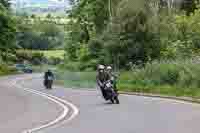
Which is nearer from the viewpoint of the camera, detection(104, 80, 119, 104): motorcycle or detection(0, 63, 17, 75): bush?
detection(104, 80, 119, 104): motorcycle

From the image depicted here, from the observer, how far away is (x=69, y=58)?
75875 mm

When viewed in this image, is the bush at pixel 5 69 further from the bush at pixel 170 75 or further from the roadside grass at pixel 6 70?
→ the bush at pixel 170 75

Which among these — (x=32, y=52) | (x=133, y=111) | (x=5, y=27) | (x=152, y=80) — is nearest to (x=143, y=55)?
(x=152, y=80)

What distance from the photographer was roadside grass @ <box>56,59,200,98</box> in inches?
1174

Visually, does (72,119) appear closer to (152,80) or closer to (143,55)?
(152,80)

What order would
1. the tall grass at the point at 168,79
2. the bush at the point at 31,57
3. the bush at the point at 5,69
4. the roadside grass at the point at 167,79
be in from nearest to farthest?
the roadside grass at the point at 167,79 < the tall grass at the point at 168,79 < the bush at the point at 5,69 < the bush at the point at 31,57

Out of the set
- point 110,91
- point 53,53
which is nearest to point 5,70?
point 53,53

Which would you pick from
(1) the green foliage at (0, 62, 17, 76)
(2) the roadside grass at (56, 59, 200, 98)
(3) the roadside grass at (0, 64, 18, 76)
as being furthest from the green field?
(2) the roadside grass at (56, 59, 200, 98)

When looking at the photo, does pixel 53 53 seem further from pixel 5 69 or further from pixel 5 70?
pixel 5 70

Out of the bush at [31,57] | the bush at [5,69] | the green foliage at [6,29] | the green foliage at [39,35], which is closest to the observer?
the bush at [5,69]

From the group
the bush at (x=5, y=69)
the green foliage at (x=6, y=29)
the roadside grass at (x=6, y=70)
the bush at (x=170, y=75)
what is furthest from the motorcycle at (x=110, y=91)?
the green foliage at (x=6, y=29)

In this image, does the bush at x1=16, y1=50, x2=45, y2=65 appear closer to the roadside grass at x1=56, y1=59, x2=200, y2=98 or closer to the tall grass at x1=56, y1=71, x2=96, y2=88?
the tall grass at x1=56, y1=71, x2=96, y2=88

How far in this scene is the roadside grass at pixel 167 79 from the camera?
29.8 meters

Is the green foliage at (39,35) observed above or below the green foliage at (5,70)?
above
